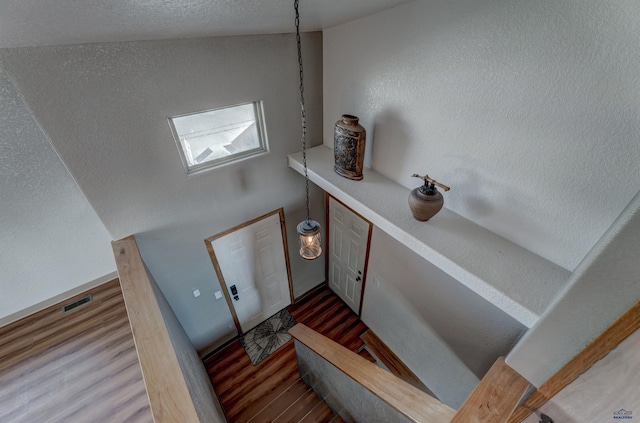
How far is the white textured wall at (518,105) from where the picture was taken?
3.92ft

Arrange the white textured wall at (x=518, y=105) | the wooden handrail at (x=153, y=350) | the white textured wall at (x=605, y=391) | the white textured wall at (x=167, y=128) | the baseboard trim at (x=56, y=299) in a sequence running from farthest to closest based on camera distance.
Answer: the baseboard trim at (x=56, y=299)
the white textured wall at (x=167, y=128)
the wooden handrail at (x=153, y=350)
the white textured wall at (x=518, y=105)
the white textured wall at (x=605, y=391)

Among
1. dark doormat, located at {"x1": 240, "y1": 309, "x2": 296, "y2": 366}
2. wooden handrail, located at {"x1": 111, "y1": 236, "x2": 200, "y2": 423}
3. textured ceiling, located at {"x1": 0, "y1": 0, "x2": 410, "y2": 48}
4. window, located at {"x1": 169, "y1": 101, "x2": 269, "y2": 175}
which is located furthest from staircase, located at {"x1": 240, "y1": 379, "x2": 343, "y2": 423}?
textured ceiling, located at {"x1": 0, "y1": 0, "x2": 410, "y2": 48}

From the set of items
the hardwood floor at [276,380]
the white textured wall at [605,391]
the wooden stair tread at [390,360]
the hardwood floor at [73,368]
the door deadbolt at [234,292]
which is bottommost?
the hardwood floor at [276,380]

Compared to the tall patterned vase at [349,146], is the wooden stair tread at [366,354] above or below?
below

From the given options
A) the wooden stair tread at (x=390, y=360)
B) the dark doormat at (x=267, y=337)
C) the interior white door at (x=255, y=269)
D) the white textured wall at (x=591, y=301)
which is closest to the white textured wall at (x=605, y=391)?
the white textured wall at (x=591, y=301)

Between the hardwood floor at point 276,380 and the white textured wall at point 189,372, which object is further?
the hardwood floor at point 276,380

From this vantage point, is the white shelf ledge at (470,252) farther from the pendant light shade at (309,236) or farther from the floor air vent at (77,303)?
the floor air vent at (77,303)

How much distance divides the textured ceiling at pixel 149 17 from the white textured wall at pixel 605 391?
1.99 meters

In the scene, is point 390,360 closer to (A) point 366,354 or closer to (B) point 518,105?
(A) point 366,354

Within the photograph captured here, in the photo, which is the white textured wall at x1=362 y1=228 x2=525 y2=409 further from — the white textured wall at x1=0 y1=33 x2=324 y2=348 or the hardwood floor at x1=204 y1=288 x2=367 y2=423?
the white textured wall at x1=0 y1=33 x2=324 y2=348

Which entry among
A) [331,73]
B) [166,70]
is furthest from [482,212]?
[166,70]

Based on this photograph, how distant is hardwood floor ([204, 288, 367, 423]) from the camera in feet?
10.2

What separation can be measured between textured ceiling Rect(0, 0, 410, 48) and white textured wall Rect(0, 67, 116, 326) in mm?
1114

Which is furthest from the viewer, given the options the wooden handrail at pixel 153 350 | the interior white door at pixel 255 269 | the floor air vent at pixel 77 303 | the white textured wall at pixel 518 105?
the interior white door at pixel 255 269
